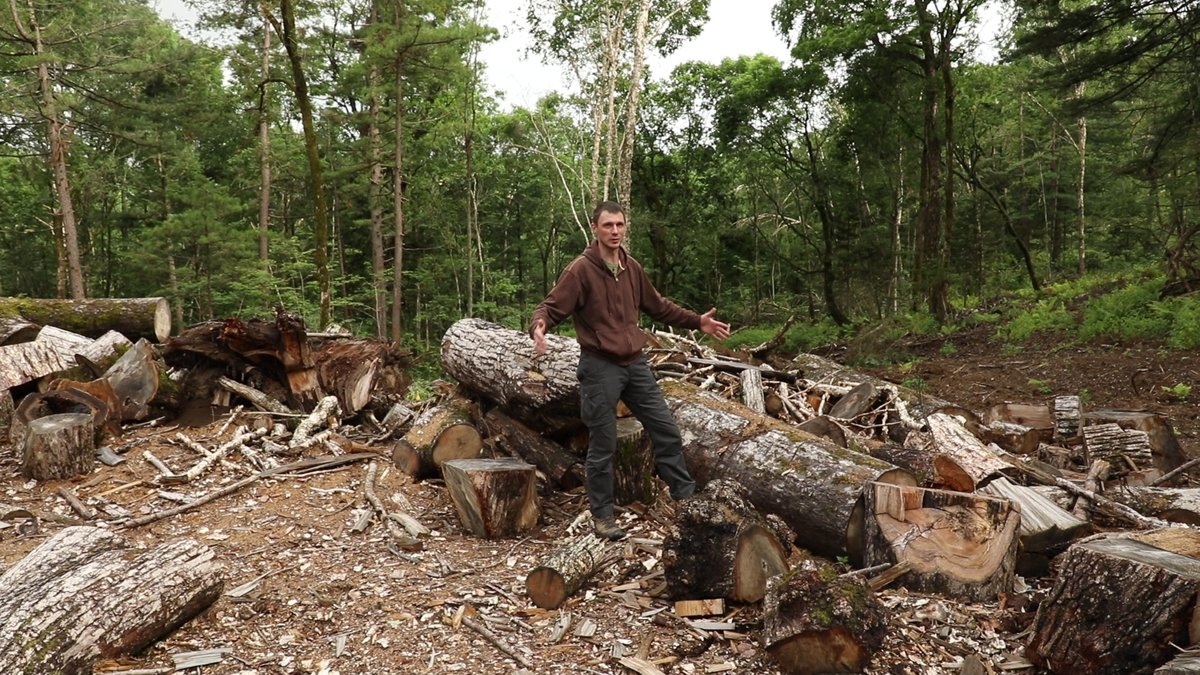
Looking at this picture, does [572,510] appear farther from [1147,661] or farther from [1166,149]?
[1166,149]

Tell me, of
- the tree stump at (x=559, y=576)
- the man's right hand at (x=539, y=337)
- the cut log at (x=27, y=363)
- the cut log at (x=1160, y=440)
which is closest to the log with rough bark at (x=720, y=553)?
the tree stump at (x=559, y=576)

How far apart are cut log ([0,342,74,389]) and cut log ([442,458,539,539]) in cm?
507

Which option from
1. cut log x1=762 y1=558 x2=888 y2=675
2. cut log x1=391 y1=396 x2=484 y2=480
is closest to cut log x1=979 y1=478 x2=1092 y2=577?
cut log x1=762 y1=558 x2=888 y2=675

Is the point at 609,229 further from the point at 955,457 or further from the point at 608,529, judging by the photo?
the point at 955,457

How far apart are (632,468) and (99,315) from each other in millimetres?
7510

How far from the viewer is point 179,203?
2316 cm

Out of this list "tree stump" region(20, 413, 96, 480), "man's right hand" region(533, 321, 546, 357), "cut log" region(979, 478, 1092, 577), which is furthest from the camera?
"tree stump" region(20, 413, 96, 480)

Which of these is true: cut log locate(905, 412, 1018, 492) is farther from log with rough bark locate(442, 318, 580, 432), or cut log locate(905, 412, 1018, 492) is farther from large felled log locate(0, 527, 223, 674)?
large felled log locate(0, 527, 223, 674)

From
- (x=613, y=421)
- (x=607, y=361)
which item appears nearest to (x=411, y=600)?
(x=613, y=421)

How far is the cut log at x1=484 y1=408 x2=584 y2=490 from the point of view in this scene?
5.23m

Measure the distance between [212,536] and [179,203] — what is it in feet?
76.8

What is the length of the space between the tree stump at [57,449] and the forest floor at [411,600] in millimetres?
134

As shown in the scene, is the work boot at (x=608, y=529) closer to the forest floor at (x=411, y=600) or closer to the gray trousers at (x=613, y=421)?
the gray trousers at (x=613, y=421)

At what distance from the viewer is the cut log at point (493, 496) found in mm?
4371
